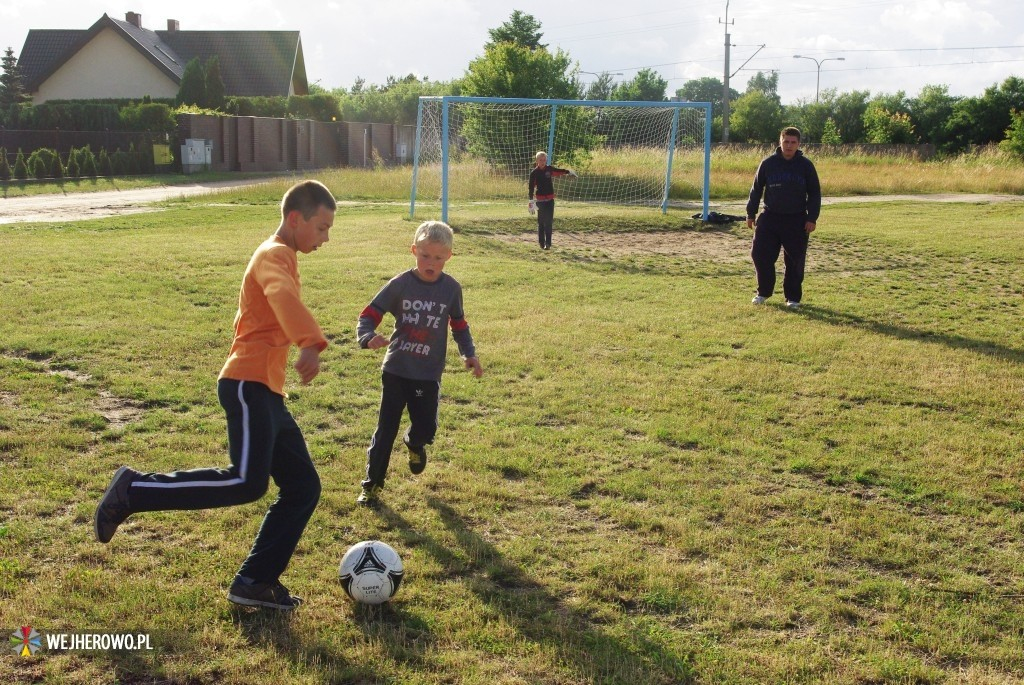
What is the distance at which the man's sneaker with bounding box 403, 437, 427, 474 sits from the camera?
532cm

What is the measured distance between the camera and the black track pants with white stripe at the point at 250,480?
12.5 feet

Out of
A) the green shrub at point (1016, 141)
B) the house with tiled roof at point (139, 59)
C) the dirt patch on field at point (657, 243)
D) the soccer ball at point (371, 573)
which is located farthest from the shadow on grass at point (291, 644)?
the house with tiled roof at point (139, 59)

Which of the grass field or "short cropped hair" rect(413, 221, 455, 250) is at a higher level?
"short cropped hair" rect(413, 221, 455, 250)

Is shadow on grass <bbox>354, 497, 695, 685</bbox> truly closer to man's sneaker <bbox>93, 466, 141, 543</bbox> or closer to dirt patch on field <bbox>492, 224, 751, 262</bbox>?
man's sneaker <bbox>93, 466, 141, 543</bbox>

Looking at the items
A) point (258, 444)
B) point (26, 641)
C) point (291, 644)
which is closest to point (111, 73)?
point (258, 444)

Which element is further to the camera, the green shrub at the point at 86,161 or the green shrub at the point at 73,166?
the green shrub at the point at 86,161

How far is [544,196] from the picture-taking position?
16047mm

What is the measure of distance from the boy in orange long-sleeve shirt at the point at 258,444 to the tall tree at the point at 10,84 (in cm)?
4770

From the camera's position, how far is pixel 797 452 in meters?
6.04

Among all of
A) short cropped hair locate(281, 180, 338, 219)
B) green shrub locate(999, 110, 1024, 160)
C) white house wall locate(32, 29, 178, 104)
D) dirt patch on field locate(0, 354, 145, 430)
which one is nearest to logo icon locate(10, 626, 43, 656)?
short cropped hair locate(281, 180, 338, 219)

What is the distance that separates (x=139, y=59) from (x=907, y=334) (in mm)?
47859

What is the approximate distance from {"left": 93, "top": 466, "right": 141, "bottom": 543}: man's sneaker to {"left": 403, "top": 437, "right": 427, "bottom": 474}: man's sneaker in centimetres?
173

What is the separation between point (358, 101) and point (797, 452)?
69.6 meters

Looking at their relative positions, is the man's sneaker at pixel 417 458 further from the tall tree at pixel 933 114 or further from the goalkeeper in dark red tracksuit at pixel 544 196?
the tall tree at pixel 933 114
